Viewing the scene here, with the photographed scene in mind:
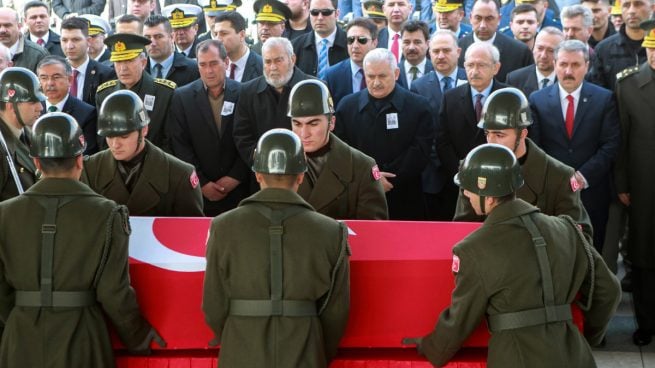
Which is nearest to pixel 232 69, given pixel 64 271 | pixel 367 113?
pixel 367 113

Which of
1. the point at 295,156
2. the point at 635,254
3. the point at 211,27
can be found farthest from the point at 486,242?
the point at 211,27

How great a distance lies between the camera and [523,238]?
4.34m

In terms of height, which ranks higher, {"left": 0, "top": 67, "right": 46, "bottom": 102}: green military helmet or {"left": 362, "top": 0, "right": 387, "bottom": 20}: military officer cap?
{"left": 362, "top": 0, "right": 387, "bottom": 20}: military officer cap

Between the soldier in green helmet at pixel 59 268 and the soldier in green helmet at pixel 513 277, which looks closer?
the soldier in green helmet at pixel 513 277

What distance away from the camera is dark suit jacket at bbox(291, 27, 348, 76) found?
377 inches

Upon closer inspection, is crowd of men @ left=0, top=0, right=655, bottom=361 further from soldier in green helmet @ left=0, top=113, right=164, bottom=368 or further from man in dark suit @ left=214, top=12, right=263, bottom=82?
soldier in green helmet @ left=0, top=113, right=164, bottom=368

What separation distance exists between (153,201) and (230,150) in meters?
2.26

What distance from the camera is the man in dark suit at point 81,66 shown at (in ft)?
29.3

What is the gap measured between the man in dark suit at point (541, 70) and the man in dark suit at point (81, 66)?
3577mm

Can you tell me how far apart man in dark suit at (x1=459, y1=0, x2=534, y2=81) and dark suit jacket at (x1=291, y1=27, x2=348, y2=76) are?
3.96ft

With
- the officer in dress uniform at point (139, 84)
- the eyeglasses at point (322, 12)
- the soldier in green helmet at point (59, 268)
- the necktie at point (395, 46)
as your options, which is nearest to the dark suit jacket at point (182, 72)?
the officer in dress uniform at point (139, 84)

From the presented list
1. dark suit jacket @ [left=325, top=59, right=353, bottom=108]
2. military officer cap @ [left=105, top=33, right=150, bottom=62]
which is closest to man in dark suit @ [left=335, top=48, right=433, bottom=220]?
dark suit jacket @ [left=325, top=59, right=353, bottom=108]

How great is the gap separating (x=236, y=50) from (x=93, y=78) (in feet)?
4.35

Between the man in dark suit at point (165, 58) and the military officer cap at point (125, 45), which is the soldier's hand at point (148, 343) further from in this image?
the man in dark suit at point (165, 58)
